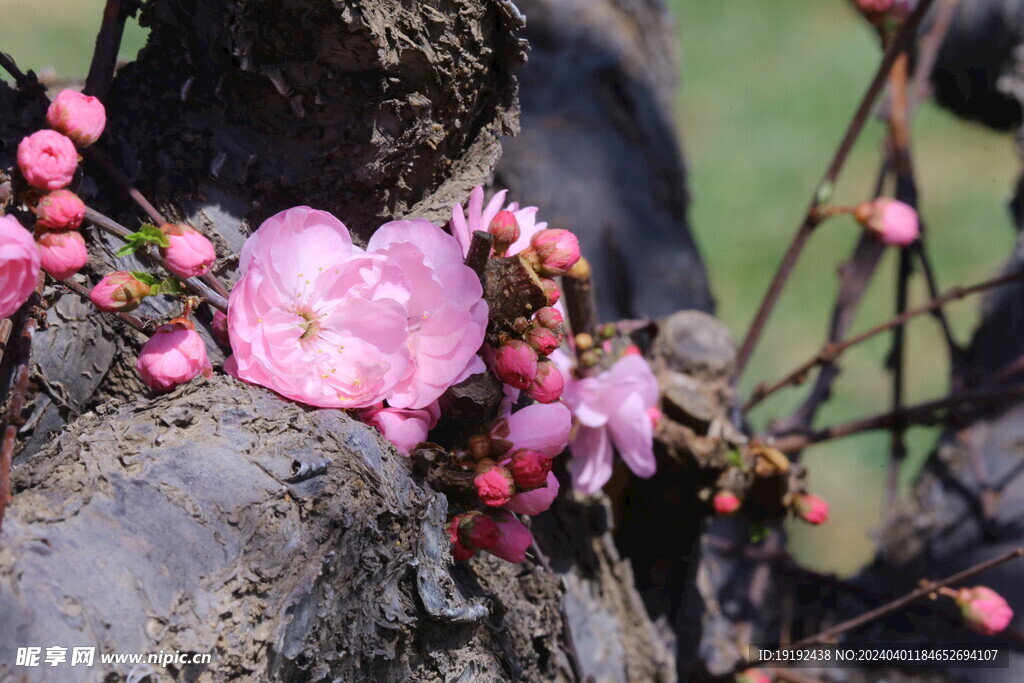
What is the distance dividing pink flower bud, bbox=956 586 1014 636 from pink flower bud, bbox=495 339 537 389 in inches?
31.9

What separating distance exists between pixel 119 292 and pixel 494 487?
1.07ft

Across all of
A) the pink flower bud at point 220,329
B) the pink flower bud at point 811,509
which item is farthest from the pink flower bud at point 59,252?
the pink flower bud at point 811,509

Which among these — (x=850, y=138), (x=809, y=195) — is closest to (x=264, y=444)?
(x=850, y=138)

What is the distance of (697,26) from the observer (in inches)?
178

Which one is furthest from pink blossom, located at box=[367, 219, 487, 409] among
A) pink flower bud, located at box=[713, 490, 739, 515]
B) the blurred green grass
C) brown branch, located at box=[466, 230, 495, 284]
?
the blurred green grass

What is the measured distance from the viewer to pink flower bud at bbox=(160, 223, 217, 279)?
0.71 m

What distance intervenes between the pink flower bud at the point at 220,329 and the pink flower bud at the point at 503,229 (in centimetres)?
24

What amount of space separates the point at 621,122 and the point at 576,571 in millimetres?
1076

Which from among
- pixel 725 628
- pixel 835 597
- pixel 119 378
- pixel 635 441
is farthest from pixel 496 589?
pixel 835 597

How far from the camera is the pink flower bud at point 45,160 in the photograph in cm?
69

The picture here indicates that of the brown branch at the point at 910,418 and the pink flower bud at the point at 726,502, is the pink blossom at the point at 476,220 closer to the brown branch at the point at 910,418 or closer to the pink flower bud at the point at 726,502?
the pink flower bud at the point at 726,502

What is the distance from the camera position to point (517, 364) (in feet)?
2.46

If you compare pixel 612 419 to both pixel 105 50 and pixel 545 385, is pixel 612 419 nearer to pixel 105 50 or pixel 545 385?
pixel 545 385

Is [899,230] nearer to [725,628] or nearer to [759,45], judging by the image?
[725,628]
